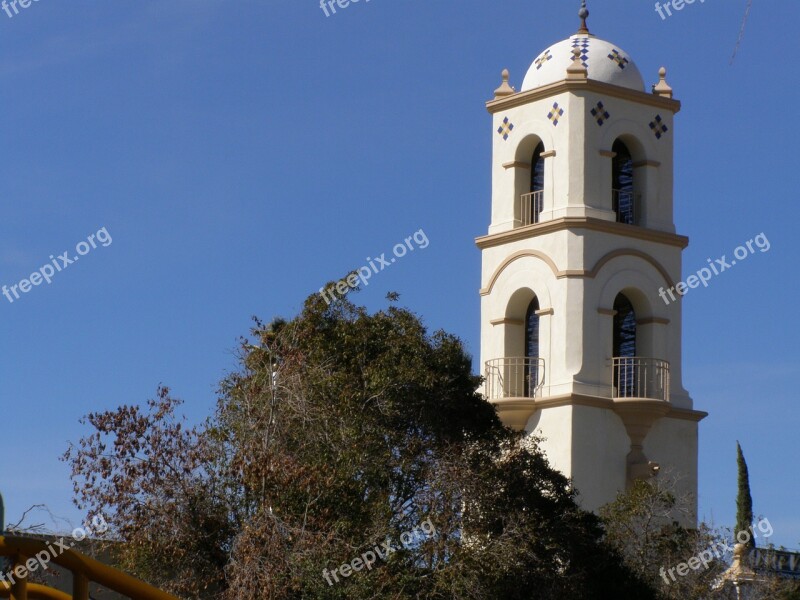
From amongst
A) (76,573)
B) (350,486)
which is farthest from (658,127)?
(76,573)

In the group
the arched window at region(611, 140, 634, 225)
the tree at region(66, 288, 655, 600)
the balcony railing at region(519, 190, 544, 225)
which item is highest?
the arched window at region(611, 140, 634, 225)

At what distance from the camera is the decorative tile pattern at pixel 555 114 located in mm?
40250

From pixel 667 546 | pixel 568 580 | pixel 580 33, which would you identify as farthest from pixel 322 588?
pixel 580 33

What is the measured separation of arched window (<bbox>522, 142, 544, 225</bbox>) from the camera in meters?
40.9

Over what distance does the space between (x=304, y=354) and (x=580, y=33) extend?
577 inches

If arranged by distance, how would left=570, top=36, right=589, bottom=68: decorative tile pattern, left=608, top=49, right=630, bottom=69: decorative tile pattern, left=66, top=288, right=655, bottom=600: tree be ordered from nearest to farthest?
left=66, top=288, right=655, bottom=600: tree → left=570, top=36, right=589, bottom=68: decorative tile pattern → left=608, top=49, right=630, bottom=69: decorative tile pattern

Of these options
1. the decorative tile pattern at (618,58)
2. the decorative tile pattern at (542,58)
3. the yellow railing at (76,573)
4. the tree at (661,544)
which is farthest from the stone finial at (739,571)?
the yellow railing at (76,573)

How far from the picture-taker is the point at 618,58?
40938 mm

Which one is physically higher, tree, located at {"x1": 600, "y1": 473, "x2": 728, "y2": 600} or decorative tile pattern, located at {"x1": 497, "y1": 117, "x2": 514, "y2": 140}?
decorative tile pattern, located at {"x1": 497, "y1": 117, "x2": 514, "y2": 140}

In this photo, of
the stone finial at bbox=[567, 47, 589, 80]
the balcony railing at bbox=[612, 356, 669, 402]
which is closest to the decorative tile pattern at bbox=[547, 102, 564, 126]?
the stone finial at bbox=[567, 47, 589, 80]

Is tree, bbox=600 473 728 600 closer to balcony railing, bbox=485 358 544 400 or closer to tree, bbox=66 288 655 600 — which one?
tree, bbox=66 288 655 600

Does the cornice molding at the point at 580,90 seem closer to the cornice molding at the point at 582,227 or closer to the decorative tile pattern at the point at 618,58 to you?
the decorative tile pattern at the point at 618,58

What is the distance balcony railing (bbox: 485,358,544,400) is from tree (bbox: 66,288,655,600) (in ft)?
22.2

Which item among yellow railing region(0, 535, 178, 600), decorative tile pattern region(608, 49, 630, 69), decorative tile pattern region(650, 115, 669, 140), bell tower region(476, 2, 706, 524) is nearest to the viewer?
yellow railing region(0, 535, 178, 600)
